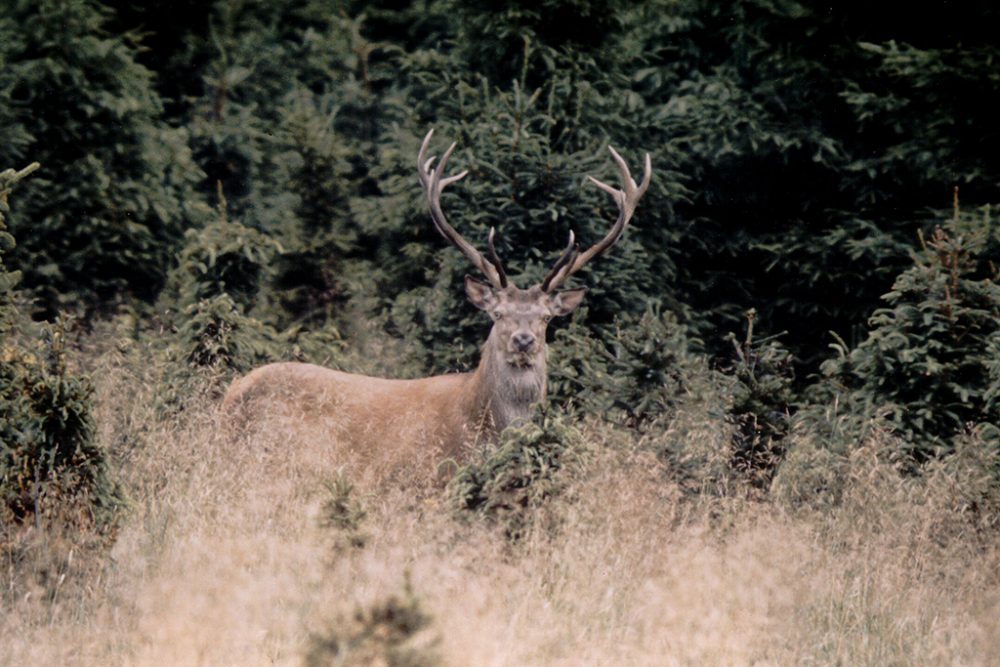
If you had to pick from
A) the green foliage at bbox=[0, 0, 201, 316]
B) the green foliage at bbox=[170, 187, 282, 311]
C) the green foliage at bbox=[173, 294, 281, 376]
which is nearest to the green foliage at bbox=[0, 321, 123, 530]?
the green foliage at bbox=[173, 294, 281, 376]

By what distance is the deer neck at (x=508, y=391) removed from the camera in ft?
25.1

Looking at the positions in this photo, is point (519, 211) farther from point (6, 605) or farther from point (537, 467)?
point (6, 605)

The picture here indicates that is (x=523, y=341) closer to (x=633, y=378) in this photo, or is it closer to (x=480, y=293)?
(x=480, y=293)

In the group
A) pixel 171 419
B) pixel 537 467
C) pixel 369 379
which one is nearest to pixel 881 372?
pixel 537 467

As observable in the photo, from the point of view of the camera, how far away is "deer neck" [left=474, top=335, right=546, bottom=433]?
25.1 feet

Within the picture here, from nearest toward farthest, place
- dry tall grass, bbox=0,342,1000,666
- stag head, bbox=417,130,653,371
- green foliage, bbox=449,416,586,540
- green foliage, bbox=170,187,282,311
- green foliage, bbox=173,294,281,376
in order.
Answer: dry tall grass, bbox=0,342,1000,666 → green foliage, bbox=449,416,586,540 → stag head, bbox=417,130,653,371 → green foliage, bbox=173,294,281,376 → green foliage, bbox=170,187,282,311

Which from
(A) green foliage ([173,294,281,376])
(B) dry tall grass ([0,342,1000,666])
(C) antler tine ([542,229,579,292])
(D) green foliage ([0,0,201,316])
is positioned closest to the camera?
(B) dry tall grass ([0,342,1000,666])

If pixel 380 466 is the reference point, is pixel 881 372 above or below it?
above

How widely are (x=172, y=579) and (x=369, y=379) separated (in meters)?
3.70

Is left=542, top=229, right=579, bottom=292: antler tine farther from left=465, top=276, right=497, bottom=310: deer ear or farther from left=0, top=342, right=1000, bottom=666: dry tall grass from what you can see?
left=0, top=342, right=1000, bottom=666: dry tall grass

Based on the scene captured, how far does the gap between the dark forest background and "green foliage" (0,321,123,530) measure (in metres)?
2.58

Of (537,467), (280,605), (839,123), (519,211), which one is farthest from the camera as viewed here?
(839,123)

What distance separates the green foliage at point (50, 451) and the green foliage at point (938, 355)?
450 centimetres

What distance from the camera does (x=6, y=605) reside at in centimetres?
470
